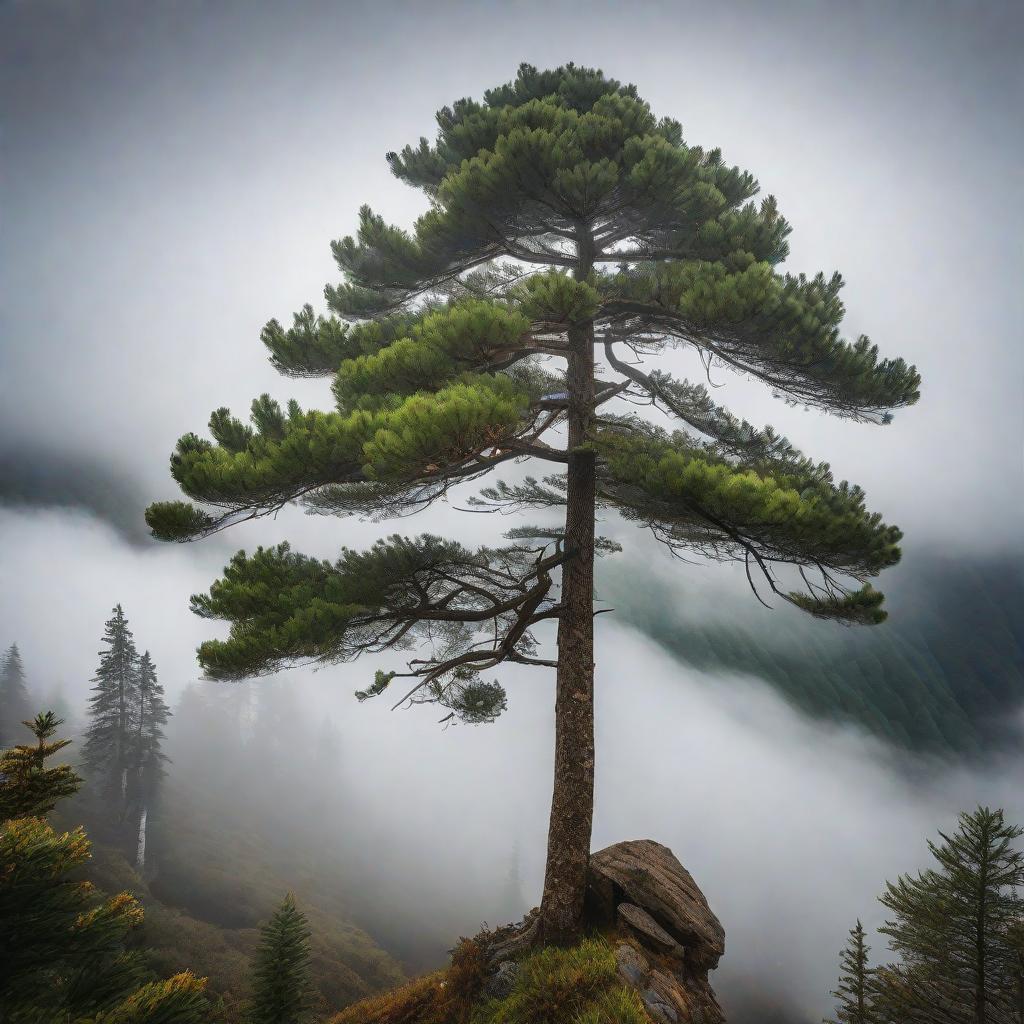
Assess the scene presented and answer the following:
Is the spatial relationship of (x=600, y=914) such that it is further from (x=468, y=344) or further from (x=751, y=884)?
(x=751, y=884)

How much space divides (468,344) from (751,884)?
662 feet

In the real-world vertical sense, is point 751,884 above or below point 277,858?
below

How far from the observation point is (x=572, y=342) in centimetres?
740

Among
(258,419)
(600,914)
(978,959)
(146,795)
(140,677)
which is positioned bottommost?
(146,795)

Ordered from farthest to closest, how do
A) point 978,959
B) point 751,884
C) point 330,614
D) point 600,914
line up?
1. point 751,884
2. point 978,959
3. point 600,914
4. point 330,614

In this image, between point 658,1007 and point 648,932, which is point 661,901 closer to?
point 648,932

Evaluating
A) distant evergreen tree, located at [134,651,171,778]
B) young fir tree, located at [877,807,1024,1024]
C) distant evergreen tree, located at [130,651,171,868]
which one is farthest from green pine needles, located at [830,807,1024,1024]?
distant evergreen tree, located at [130,651,171,868]

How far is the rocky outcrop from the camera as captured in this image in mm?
5570

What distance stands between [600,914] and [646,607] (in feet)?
632

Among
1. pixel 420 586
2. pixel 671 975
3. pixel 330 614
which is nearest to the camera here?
pixel 330 614

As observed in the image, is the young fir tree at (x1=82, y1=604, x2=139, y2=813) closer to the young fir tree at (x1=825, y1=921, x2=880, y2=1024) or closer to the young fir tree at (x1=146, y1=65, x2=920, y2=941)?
the young fir tree at (x1=146, y1=65, x2=920, y2=941)

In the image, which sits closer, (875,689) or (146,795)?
(146,795)

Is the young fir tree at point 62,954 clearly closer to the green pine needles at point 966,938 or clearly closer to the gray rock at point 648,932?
the gray rock at point 648,932

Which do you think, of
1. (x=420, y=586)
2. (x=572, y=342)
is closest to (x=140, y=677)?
(x=420, y=586)
